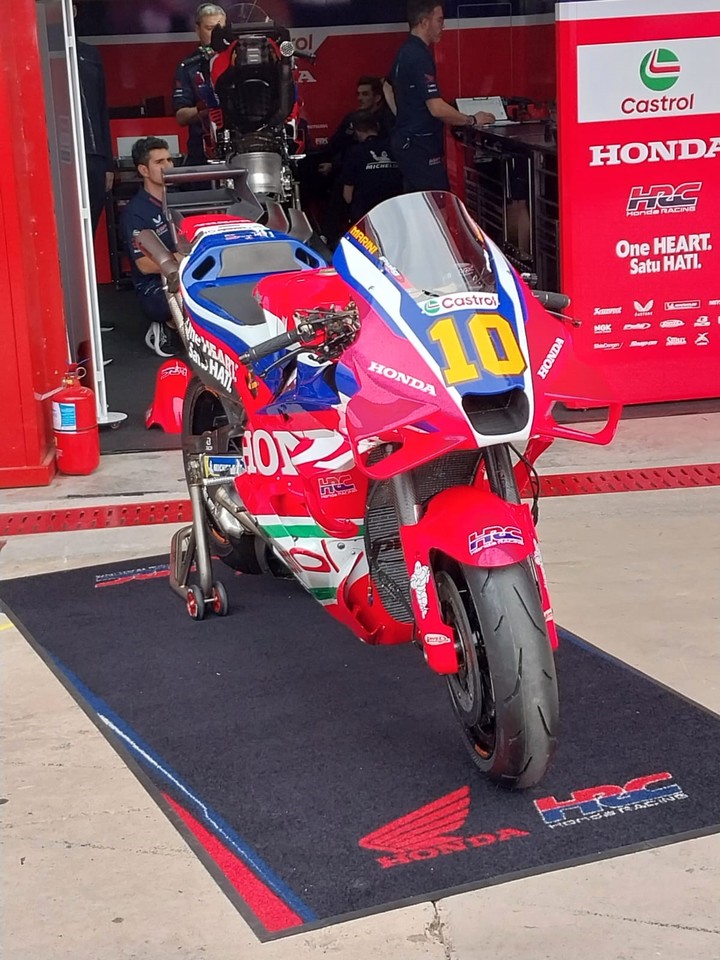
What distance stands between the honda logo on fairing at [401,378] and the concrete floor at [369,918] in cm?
100

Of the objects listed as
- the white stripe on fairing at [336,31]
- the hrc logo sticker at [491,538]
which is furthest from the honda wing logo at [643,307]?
the white stripe on fairing at [336,31]

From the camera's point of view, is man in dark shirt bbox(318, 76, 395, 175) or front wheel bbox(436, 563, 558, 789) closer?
front wheel bbox(436, 563, 558, 789)

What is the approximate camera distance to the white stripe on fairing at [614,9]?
5902 mm

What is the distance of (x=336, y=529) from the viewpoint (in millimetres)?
3385

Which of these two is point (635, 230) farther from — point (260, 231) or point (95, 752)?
point (95, 752)

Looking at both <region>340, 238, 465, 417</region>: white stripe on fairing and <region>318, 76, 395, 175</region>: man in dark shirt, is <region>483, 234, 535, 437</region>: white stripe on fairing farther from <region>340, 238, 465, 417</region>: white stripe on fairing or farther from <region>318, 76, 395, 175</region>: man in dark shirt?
<region>318, 76, 395, 175</region>: man in dark shirt

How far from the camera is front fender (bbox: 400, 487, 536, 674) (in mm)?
2924

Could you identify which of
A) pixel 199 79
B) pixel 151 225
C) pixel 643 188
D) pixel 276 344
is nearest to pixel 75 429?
pixel 151 225

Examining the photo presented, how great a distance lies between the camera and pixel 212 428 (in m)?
4.68

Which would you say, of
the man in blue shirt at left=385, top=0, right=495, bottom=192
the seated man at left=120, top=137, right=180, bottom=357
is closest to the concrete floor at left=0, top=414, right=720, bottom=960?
the seated man at left=120, top=137, right=180, bottom=357

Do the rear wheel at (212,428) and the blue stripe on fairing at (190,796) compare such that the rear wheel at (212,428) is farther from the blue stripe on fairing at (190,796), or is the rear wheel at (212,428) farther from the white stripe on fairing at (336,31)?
the white stripe on fairing at (336,31)

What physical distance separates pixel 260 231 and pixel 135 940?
2347mm

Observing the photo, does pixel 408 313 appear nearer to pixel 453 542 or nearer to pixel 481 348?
pixel 481 348

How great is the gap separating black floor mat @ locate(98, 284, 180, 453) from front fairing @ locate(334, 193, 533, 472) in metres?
3.21
